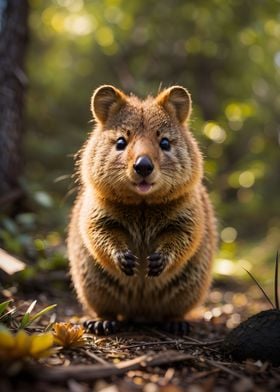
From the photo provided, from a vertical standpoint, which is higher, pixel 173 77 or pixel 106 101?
pixel 173 77

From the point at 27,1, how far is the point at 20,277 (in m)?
3.91

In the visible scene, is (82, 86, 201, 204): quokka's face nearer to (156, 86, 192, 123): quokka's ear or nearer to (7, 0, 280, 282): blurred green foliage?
(156, 86, 192, 123): quokka's ear

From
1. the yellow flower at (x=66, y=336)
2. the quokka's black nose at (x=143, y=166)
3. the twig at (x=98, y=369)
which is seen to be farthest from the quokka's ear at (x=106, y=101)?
the twig at (x=98, y=369)

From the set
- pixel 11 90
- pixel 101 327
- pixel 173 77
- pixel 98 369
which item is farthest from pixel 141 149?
pixel 173 77

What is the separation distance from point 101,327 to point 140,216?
3.67 feet

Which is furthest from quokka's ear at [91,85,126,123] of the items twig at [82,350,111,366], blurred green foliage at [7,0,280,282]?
twig at [82,350,111,366]

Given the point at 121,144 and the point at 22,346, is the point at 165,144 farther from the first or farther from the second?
the point at 22,346

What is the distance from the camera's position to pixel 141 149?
14.2 feet

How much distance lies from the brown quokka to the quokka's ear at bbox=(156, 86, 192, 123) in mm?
10

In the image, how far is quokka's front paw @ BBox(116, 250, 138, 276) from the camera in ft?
14.1

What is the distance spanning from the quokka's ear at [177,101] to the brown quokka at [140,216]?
0.01 m

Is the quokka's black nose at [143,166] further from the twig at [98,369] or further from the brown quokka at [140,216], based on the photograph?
the twig at [98,369]

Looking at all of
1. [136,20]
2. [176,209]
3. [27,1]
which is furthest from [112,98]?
[136,20]

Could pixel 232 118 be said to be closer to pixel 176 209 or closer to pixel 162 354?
pixel 176 209
